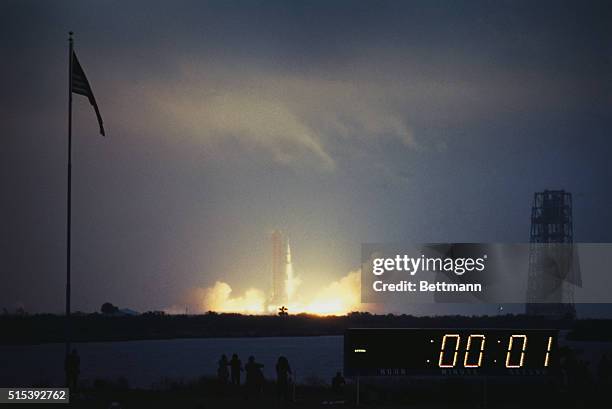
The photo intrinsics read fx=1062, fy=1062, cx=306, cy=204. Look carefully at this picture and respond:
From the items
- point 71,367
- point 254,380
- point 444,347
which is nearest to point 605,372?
point 444,347

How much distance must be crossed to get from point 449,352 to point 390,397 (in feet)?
19.8

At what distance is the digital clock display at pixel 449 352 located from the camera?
38.8 metres

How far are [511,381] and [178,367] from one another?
205 feet

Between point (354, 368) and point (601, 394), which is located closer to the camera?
Answer: point (354, 368)

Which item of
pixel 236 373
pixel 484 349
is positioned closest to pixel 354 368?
pixel 484 349

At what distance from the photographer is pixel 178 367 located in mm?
106562

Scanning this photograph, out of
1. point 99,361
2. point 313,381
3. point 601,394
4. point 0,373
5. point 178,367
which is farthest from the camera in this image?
point 99,361

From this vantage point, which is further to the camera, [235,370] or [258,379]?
[235,370]

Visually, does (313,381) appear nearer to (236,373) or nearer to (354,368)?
(236,373)

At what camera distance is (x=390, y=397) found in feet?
145

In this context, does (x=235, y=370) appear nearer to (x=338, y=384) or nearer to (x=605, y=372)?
(x=338, y=384)

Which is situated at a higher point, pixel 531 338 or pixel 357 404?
pixel 531 338

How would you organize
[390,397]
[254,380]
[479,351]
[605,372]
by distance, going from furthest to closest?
[605,372] → [254,380] → [390,397] → [479,351]

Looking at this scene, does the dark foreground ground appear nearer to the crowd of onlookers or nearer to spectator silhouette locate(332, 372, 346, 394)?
spectator silhouette locate(332, 372, 346, 394)
